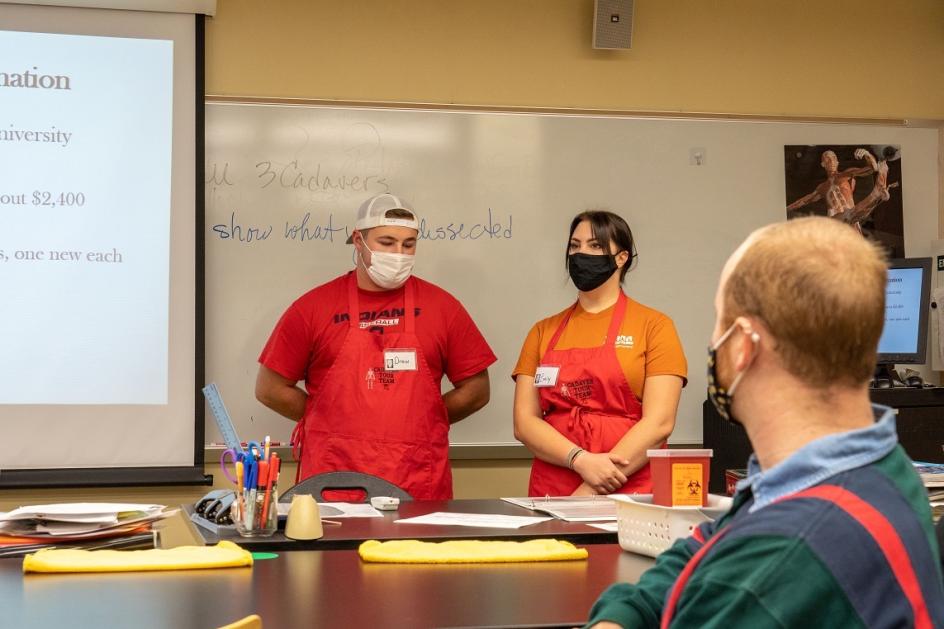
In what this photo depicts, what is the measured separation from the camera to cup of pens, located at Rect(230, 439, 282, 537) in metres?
2.10

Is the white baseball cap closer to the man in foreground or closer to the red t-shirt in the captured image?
the red t-shirt

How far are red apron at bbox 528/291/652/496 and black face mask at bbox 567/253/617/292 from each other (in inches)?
5.3

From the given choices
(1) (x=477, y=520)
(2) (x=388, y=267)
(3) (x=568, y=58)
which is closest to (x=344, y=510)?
(1) (x=477, y=520)

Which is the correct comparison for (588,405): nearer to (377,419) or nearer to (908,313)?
(377,419)

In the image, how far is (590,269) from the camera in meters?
3.18

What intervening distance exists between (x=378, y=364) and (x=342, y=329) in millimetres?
169

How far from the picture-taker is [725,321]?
3.68 ft

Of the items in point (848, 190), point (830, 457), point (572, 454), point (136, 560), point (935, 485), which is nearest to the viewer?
point (830, 457)

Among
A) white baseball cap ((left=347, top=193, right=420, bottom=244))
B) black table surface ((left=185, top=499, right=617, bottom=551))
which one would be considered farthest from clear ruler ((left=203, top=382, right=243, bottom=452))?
white baseball cap ((left=347, top=193, right=420, bottom=244))

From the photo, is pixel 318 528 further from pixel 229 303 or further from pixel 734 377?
pixel 229 303

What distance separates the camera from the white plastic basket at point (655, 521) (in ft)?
6.08

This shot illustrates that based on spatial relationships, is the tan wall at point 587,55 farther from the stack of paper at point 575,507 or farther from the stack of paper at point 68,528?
the stack of paper at point 68,528

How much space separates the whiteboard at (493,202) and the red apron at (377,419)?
0.63 m

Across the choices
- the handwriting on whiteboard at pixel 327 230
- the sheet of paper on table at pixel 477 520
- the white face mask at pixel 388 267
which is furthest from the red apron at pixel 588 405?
the handwriting on whiteboard at pixel 327 230
